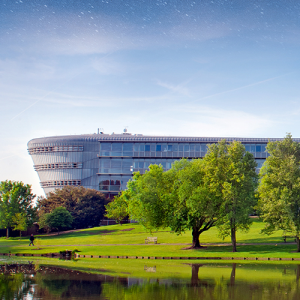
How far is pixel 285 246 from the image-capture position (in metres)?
46.1

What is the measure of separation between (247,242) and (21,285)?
37.9 metres

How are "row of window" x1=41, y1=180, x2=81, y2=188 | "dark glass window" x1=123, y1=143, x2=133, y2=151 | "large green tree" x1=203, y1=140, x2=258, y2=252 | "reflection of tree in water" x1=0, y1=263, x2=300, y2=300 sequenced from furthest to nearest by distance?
"row of window" x1=41, y1=180, x2=81, y2=188 → "dark glass window" x1=123, y1=143, x2=133, y2=151 → "large green tree" x1=203, y1=140, x2=258, y2=252 → "reflection of tree in water" x1=0, y1=263, x2=300, y2=300

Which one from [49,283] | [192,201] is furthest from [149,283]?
[192,201]

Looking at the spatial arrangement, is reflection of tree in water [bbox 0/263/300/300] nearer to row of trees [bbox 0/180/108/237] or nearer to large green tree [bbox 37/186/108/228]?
row of trees [bbox 0/180/108/237]

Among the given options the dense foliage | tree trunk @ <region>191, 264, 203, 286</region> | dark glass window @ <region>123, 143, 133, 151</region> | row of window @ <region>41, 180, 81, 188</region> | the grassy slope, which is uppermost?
dark glass window @ <region>123, 143, 133, 151</region>

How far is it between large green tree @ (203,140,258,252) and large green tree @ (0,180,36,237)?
49.7 metres

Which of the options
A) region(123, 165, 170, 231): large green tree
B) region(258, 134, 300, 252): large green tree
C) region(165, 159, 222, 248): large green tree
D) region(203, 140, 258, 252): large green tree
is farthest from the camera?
region(123, 165, 170, 231): large green tree

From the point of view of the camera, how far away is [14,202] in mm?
82125

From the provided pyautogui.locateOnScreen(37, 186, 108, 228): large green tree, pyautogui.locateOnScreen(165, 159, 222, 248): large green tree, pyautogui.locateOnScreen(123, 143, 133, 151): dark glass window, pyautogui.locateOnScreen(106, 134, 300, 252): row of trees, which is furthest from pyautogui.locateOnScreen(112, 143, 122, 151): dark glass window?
pyautogui.locateOnScreen(106, 134, 300, 252): row of trees

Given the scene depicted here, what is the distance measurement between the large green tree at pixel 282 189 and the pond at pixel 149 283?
14.9m

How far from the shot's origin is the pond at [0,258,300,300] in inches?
691

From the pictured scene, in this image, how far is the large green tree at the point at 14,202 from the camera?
263 ft

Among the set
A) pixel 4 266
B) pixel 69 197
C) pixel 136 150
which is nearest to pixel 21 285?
pixel 4 266

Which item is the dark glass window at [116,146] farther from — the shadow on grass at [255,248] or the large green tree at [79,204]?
the shadow on grass at [255,248]
